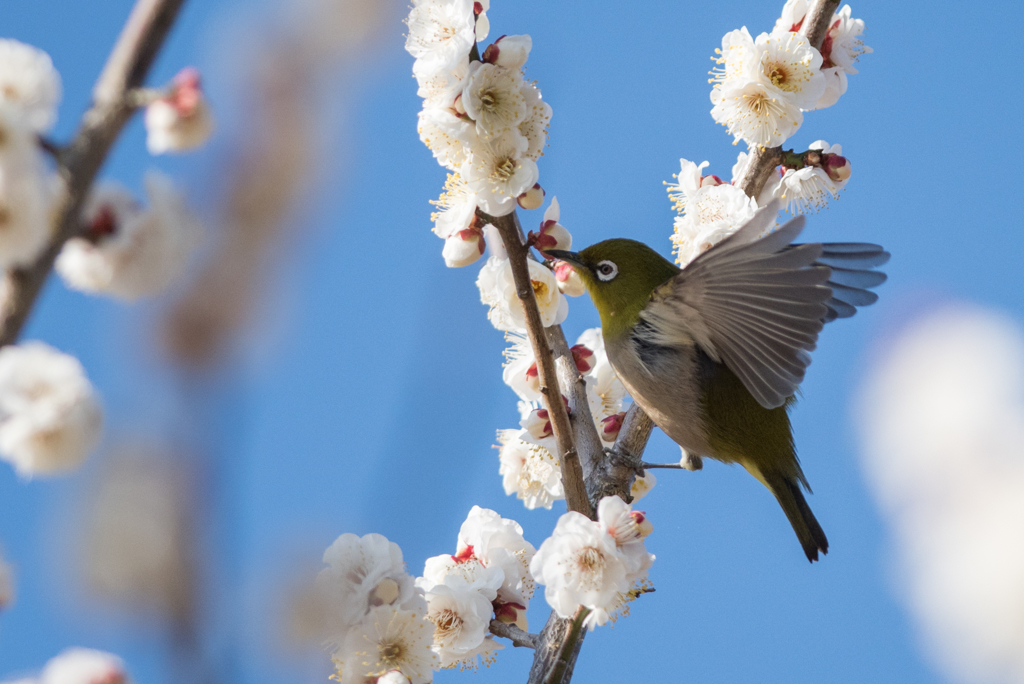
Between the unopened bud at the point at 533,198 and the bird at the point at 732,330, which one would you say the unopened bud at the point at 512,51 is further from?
the bird at the point at 732,330

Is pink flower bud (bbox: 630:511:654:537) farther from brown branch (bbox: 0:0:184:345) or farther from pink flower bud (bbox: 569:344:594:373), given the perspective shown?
brown branch (bbox: 0:0:184:345)

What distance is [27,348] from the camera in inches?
34.5

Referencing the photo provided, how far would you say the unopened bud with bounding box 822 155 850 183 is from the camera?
228 centimetres

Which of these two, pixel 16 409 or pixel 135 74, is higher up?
pixel 135 74

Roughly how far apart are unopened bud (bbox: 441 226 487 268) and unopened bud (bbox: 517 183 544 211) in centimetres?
13

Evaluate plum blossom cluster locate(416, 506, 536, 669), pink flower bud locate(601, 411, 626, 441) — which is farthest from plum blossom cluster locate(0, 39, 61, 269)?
pink flower bud locate(601, 411, 626, 441)

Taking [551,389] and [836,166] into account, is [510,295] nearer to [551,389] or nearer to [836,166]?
[551,389]

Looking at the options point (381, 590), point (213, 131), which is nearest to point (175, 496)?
point (213, 131)

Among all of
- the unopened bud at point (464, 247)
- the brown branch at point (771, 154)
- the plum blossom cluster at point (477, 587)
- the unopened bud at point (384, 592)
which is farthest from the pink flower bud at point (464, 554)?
the brown branch at point (771, 154)

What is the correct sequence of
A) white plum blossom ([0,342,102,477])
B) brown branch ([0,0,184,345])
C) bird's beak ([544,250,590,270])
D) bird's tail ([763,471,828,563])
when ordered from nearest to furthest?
brown branch ([0,0,184,345])
white plum blossom ([0,342,102,477])
bird's beak ([544,250,590,270])
bird's tail ([763,471,828,563])

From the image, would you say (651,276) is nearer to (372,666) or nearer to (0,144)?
(372,666)

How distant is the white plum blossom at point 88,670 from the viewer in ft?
3.07

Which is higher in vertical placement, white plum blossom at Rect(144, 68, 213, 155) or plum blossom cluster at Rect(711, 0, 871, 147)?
plum blossom cluster at Rect(711, 0, 871, 147)

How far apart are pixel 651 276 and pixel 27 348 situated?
1.96m
